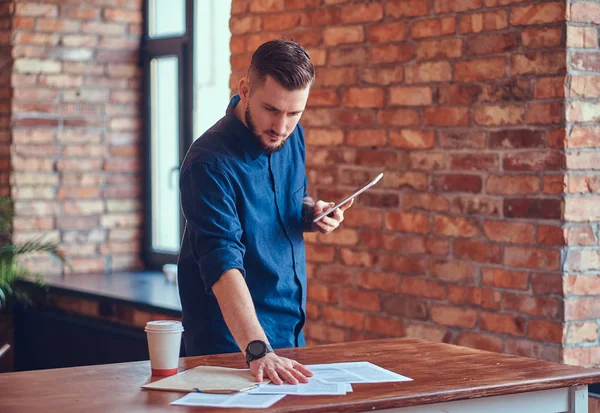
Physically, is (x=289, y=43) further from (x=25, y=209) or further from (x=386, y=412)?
(x=25, y=209)

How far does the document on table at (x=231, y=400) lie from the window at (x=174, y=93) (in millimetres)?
3022

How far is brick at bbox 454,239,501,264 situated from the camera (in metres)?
3.16

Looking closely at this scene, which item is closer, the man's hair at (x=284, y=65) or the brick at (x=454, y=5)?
the man's hair at (x=284, y=65)

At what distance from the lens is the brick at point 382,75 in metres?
3.48

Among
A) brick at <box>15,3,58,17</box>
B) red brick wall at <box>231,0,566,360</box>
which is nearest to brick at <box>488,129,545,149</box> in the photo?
red brick wall at <box>231,0,566,360</box>

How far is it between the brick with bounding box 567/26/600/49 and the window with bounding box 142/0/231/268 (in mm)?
2319

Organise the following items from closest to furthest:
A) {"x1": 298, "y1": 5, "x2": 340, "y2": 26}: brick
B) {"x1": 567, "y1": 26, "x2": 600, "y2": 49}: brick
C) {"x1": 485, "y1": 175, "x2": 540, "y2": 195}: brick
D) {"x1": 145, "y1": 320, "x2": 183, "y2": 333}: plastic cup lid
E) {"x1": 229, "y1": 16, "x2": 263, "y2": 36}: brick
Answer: {"x1": 145, "y1": 320, "x2": 183, "y2": 333}: plastic cup lid
{"x1": 567, "y1": 26, "x2": 600, "y2": 49}: brick
{"x1": 485, "y1": 175, "x2": 540, "y2": 195}: brick
{"x1": 298, "y1": 5, "x2": 340, "y2": 26}: brick
{"x1": 229, "y1": 16, "x2": 263, "y2": 36}: brick

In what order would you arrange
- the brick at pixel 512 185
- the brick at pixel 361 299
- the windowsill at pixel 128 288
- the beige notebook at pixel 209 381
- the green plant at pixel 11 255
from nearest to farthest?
the beige notebook at pixel 209 381 → the brick at pixel 512 185 → the brick at pixel 361 299 → the windowsill at pixel 128 288 → the green plant at pixel 11 255

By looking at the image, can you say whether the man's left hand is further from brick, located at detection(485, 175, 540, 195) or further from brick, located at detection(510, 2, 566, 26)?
brick, located at detection(510, 2, 566, 26)

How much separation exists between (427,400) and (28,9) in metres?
3.87

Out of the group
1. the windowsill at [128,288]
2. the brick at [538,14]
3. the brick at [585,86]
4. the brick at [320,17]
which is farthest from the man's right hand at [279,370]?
the windowsill at [128,288]

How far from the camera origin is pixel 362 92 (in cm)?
363

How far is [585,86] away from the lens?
2.94 metres

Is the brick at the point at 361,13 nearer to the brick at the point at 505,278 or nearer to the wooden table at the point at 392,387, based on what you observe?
the brick at the point at 505,278
